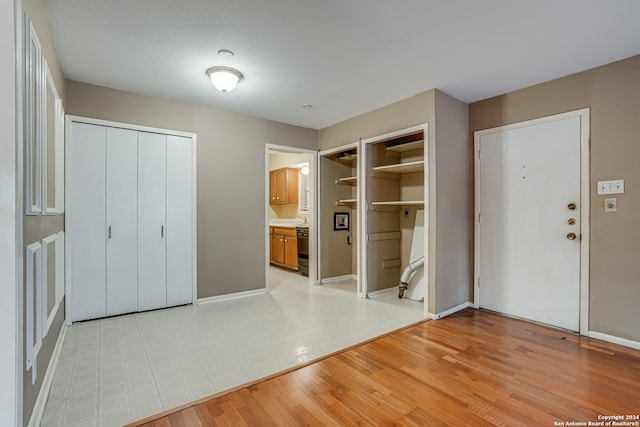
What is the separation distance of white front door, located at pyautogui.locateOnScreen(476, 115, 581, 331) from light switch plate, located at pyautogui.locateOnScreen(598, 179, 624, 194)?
186 millimetres

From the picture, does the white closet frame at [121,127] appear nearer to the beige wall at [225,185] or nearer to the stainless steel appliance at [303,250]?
the beige wall at [225,185]

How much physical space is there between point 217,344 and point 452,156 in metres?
3.20

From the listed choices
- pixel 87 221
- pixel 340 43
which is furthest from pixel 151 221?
pixel 340 43

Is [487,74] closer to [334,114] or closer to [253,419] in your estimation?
[334,114]

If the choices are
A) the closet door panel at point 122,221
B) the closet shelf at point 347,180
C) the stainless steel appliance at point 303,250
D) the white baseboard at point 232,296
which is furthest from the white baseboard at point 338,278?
the closet door panel at point 122,221

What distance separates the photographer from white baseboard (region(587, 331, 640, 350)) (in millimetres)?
2631

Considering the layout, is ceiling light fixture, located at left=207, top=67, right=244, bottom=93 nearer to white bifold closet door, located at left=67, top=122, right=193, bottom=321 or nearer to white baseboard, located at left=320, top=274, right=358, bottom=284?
white bifold closet door, located at left=67, top=122, right=193, bottom=321

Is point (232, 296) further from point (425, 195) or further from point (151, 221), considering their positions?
point (425, 195)

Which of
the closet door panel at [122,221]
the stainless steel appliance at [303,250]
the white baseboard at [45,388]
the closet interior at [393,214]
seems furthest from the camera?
the stainless steel appliance at [303,250]

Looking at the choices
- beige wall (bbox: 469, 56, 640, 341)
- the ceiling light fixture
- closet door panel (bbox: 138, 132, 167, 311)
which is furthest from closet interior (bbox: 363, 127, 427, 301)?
closet door panel (bbox: 138, 132, 167, 311)

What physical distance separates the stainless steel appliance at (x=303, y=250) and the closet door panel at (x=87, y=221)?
3085 millimetres

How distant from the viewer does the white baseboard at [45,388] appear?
1654mm

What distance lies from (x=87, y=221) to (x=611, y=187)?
5.16 meters

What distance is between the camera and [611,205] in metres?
2.77
